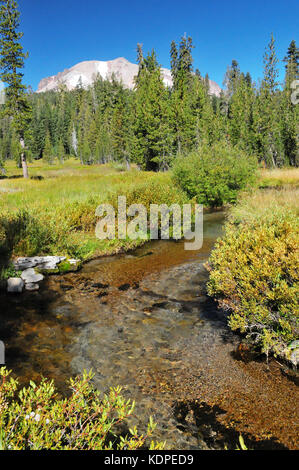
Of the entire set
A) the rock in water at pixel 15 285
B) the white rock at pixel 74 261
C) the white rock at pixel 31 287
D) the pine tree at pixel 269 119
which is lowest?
the white rock at pixel 31 287

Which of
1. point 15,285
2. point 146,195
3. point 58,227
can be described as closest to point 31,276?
point 15,285

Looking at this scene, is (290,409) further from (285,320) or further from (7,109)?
(7,109)

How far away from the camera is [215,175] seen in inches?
881

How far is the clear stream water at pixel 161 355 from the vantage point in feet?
13.2

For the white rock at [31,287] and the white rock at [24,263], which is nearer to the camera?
the white rock at [31,287]

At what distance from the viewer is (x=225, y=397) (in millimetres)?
4453

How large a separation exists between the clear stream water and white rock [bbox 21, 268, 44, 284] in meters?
0.35

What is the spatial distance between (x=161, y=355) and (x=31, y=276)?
5812mm

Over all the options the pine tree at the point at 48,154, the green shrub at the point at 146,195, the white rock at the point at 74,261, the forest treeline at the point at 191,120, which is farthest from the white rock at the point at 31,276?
the pine tree at the point at 48,154

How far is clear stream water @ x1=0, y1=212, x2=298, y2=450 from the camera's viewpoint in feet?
13.2

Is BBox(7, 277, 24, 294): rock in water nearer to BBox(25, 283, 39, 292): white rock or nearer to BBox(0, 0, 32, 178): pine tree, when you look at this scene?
BBox(25, 283, 39, 292): white rock

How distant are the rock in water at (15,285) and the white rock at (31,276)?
1.15 feet

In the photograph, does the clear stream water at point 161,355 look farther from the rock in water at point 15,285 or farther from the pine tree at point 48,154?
the pine tree at point 48,154

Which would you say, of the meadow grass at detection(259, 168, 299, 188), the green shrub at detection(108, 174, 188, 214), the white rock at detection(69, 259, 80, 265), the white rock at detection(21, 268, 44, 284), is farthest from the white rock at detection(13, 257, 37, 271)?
the meadow grass at detection(259, 168, 299, 188)
